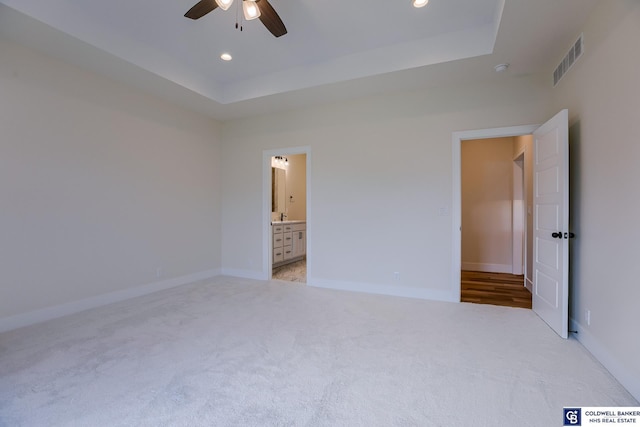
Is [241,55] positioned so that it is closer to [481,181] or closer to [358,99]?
[358,99]

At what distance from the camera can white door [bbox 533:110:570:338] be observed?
2.59 metres

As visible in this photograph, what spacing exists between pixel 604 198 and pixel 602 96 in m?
0.78

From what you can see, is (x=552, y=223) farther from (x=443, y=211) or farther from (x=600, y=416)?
(x=600, y=416)

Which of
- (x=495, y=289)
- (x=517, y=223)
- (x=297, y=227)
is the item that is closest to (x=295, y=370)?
(x=495, y=289)

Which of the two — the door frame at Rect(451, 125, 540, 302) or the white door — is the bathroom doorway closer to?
the door frame at Rect(451, 125, 540, 302)

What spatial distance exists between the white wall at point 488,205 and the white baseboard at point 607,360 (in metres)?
3.10

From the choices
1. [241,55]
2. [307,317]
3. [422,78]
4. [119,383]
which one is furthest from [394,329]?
[241,55]

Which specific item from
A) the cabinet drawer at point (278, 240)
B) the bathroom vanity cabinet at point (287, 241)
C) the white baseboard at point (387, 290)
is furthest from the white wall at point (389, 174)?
the bathroom vanity cabinet at point (287, 241)

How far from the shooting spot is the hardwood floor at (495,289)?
149 inches

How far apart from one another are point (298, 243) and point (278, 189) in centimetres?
132

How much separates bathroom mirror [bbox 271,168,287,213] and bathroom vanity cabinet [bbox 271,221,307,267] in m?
0.60

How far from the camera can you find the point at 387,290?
4008 mm

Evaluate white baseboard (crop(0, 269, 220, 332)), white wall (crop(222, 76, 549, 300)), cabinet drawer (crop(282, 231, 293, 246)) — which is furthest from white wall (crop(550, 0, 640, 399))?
white baseboard (crop(0, 269, 220, 332))

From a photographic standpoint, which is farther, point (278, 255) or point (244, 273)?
point (278, 255)
